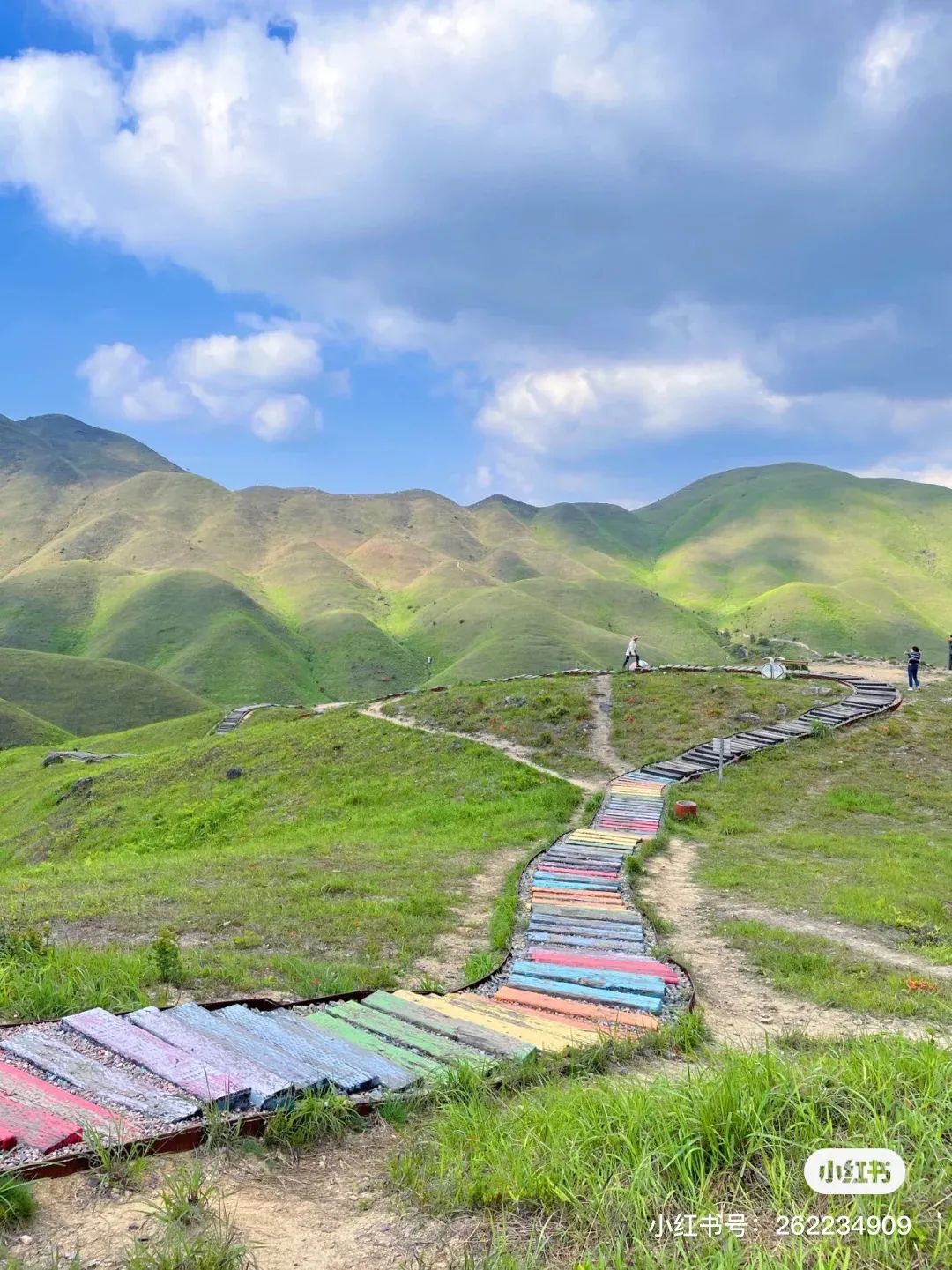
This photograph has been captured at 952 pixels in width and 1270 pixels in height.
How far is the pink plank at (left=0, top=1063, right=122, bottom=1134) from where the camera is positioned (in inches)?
208

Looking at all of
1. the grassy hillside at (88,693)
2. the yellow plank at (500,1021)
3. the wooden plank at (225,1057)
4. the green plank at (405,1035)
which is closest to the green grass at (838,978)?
the yellow plank at (500,1021)

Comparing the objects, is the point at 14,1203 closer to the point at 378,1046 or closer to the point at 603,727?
the point at 378,1046

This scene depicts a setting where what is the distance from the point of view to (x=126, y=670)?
101125mm

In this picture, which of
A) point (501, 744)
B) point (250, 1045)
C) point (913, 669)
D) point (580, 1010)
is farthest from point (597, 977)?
point (913, 669)

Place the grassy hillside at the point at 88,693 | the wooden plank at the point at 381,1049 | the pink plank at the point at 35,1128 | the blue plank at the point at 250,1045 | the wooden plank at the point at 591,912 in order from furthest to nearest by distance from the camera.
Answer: the grassy hillside at the point at 88,693 < the wooden plank at the point at 591,912 < the wooden plank at the point at 381,1049 < the blue plank at the point at 250,1045 < the pink plank at the point at 35,1128

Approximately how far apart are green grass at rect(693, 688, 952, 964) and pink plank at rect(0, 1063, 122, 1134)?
447 inches

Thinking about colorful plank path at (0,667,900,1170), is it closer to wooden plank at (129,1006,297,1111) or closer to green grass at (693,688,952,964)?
wooden plank at (129,1006,297,1111)

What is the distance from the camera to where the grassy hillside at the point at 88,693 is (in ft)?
302

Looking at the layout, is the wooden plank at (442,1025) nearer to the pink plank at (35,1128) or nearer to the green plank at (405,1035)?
the green plank at (405,1035)

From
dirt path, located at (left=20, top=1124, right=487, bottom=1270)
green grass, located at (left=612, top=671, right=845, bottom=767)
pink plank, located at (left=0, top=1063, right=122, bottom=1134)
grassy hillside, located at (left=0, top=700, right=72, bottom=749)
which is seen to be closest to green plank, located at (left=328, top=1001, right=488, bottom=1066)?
dirt path, located at (left=20, top=1124, right=487, bottom=1270)

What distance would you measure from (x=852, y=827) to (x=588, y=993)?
15000mm

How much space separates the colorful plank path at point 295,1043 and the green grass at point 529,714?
17444mm

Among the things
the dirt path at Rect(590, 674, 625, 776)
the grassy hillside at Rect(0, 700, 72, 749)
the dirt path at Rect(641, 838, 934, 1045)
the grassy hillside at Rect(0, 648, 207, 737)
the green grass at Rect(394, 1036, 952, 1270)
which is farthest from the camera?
the grassy hillside at Rect(0, 648, 207, 737)

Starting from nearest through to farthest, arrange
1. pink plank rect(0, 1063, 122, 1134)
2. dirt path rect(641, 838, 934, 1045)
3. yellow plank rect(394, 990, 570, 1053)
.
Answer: pink plank rect(0, 1063, 122, 1134) → yellow plank rect(394, 990, 570, 1053) → dirt path rect(641, 838, 934, 1045)
